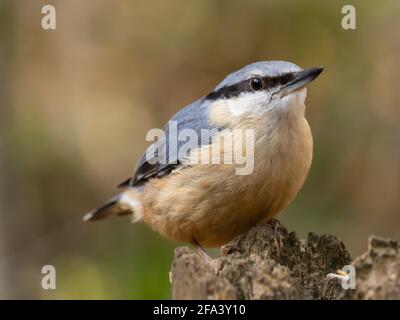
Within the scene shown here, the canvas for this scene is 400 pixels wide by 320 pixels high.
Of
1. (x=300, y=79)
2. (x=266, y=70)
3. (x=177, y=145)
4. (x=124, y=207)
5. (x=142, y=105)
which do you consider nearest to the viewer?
(x=300, y=79)

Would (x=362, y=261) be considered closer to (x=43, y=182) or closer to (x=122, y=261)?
(x=122, y=261)

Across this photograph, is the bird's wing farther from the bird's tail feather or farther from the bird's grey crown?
the bird's grey crown

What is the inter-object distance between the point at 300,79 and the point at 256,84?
27 cm

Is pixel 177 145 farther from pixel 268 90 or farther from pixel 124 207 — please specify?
pixel 124 207

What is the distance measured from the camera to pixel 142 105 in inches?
249

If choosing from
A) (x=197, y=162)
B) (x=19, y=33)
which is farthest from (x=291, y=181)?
(x=19, y=33)

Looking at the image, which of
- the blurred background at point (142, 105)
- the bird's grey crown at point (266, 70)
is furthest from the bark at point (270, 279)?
the blurred background at point (142, 105)

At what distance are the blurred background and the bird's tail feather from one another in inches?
17.8

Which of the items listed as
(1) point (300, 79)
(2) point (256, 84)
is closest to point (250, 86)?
(2) point (256, 84)

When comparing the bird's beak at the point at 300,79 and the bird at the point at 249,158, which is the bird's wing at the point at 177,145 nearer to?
the bird at the point at 249,158

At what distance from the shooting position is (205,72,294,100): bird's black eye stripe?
13.1 ft

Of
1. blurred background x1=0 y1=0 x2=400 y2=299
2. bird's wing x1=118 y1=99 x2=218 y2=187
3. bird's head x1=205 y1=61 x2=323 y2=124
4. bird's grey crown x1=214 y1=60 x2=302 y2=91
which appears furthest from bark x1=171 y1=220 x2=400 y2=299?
blurred background x1=0 y1=0 x2=400 y2=299
